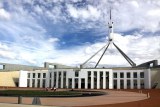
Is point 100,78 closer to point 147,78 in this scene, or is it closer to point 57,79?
point 57,79

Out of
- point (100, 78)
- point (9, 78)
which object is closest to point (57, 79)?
point (100, 78)

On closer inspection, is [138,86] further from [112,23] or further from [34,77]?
[34,77]

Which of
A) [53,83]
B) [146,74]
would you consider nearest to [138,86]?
[146,74]

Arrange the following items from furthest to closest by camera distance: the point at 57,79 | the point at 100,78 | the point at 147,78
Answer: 1. the point at 57,79
2. the point at 100,78
3. the point at 147,78

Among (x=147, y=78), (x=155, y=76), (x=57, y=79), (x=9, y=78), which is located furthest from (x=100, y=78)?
(x=9, y=78)

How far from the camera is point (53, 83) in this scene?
9969 centimetres

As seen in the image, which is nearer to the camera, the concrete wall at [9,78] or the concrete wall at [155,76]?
the concrete wall at [155,76]

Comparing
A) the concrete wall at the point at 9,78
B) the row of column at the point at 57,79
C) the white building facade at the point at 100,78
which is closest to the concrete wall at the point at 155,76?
the white building facade at the point at 100,78

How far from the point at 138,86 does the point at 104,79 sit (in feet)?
40.9

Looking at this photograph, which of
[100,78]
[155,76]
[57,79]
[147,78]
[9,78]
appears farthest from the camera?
[9,78]

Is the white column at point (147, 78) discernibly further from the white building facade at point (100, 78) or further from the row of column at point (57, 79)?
the row of column at point (57, 79)

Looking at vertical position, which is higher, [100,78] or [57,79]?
[100,78]

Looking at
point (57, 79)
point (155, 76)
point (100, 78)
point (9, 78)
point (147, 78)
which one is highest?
point (155, 76)

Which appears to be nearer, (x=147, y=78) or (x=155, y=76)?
(x=147, y=78)
